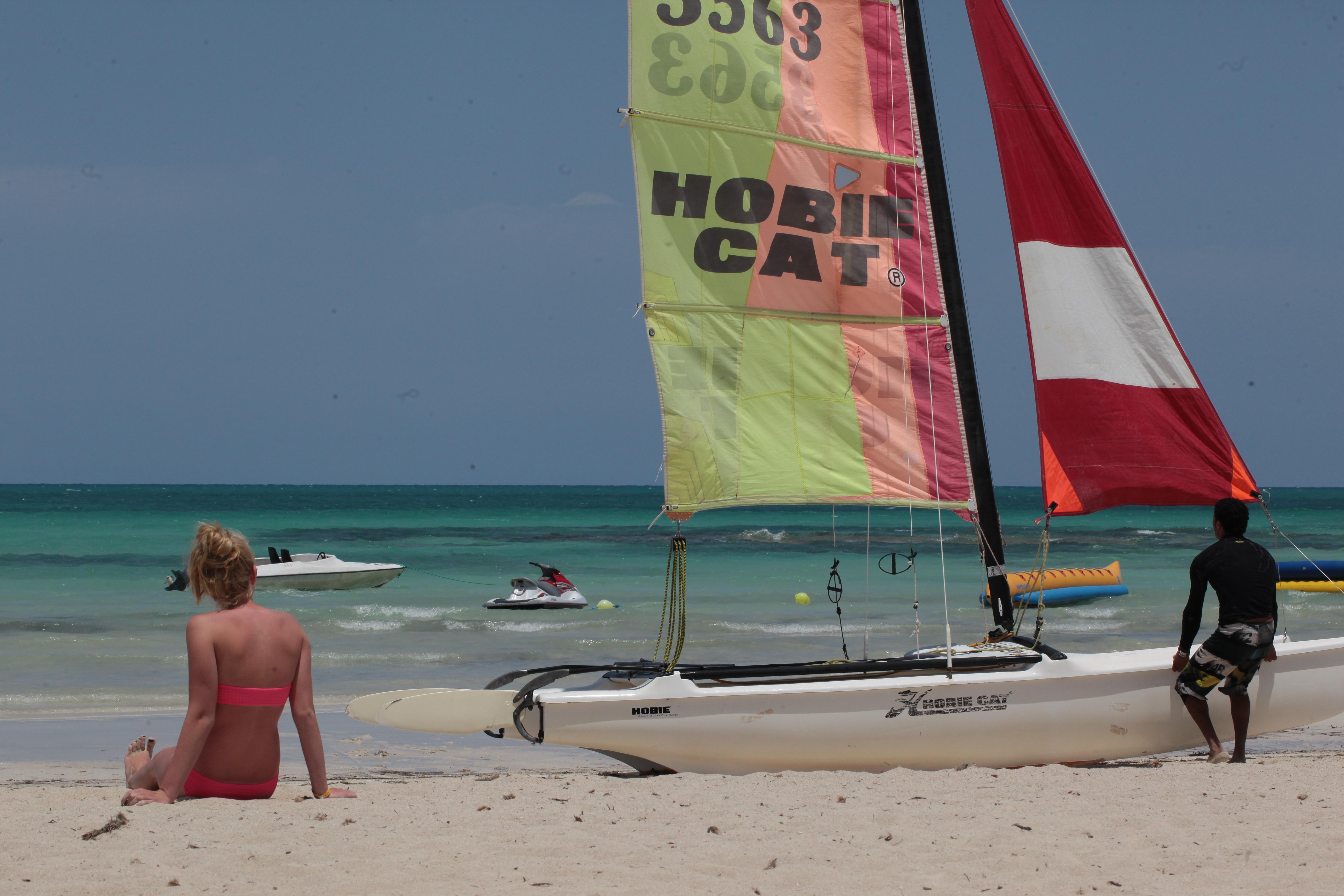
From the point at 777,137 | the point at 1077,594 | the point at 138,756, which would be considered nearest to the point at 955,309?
the point at 777,137

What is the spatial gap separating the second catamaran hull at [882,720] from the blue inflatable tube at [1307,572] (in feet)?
43.9

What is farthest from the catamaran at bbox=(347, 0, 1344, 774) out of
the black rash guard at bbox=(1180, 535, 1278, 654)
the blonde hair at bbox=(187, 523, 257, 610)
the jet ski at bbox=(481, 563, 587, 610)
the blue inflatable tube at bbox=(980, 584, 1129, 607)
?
the blue inflatable tube at bbox=(980, 584, 1129, 607)

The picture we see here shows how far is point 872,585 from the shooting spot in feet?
70.8

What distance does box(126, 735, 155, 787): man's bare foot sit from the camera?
16.0 feet

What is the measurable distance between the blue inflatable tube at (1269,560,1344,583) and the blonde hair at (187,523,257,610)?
57.6ft

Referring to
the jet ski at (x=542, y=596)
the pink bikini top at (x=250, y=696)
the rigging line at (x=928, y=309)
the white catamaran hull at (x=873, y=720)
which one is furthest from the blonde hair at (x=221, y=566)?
the jet ski at (x=542, y=596)

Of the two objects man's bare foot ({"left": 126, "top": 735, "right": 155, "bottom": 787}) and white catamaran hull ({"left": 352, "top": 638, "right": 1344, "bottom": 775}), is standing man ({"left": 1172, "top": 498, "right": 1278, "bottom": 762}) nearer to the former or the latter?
white catamaran hull ({"left": 352, "top": 638, "right": 1344, "bottom": 775})

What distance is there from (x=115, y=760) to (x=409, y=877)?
14.3 feet

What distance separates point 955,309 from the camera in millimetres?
7207

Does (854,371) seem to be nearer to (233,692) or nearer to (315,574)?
(233,692)

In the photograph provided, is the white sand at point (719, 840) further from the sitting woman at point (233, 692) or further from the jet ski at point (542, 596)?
the jet ski at point (542, 596)

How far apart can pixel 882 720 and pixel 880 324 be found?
2.48 meters

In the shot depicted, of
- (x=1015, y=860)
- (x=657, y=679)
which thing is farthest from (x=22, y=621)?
(x=1015, y=860)

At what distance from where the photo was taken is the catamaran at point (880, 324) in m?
6.70
